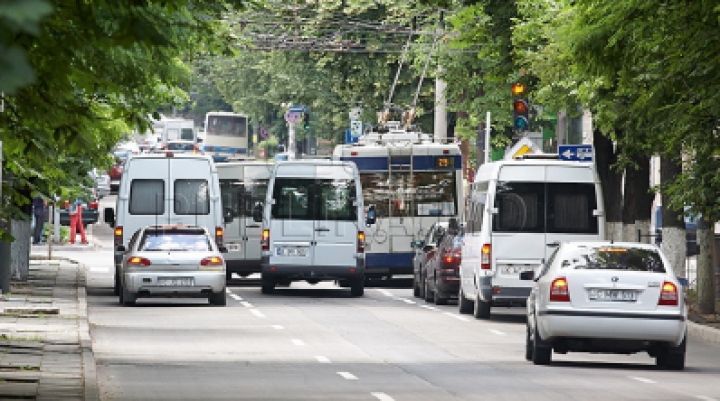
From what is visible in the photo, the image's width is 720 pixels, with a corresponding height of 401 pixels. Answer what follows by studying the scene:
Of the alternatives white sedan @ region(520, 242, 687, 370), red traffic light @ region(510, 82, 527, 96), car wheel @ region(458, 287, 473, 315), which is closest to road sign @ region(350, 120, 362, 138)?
red traffic light @ region(510, 82, 527, 96)

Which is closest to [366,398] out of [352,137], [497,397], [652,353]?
[497,397]

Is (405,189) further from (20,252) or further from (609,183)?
(20,252)

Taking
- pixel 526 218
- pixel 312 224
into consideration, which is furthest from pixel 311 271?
pixel 526 218

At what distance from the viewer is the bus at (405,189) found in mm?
37219

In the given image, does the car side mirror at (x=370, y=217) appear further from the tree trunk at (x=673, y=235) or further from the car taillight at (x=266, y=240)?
the tree trunk at (x=673, y=235)

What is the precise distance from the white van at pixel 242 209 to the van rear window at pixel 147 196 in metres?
4.95

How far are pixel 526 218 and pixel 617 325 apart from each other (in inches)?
346

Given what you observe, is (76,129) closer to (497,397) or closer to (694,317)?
(497,397)

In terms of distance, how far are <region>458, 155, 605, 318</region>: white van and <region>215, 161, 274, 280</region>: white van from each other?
1154 centimetres

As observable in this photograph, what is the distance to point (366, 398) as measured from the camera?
14.6m

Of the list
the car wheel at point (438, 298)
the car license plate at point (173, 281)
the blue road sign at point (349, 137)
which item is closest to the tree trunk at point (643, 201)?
the car wheel at point (438, 298)

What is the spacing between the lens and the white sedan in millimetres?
17969

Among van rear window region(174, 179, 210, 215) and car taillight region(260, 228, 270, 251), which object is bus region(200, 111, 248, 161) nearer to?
car taillight region(260, 228, 270, 251)

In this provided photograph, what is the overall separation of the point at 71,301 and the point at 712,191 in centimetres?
1135
